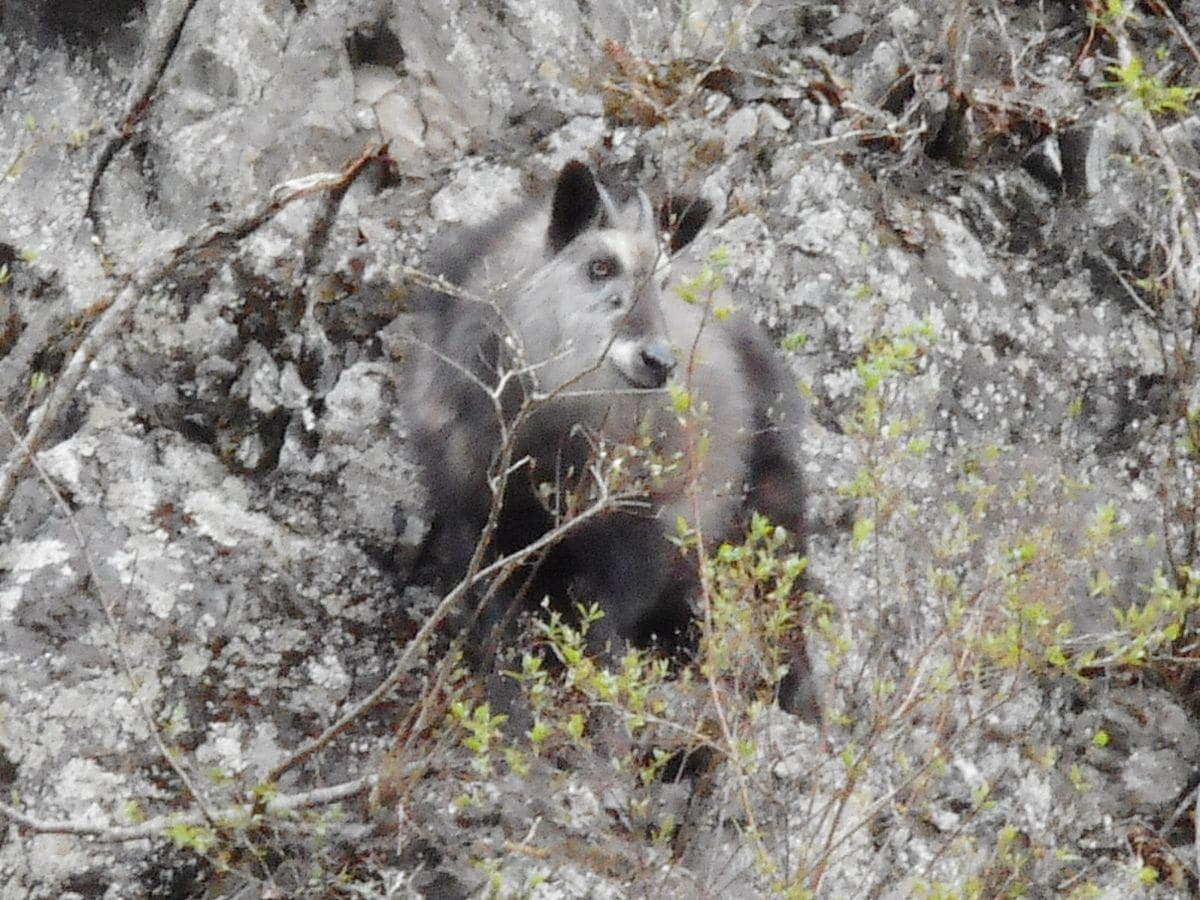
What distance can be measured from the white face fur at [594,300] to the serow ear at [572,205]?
0.03 metres

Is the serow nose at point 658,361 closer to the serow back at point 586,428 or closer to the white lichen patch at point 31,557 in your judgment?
the serow back at point 586,428

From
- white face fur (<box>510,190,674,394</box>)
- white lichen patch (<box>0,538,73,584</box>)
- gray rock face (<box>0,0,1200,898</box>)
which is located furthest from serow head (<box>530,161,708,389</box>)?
white lichen patch (<box>0,538,73,584</box>)

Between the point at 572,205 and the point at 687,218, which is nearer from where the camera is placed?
the point at 572,205

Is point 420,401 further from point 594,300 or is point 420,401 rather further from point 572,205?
point 572,205

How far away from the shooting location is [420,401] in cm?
457

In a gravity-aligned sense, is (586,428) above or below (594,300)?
below

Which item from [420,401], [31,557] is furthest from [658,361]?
[31,557]

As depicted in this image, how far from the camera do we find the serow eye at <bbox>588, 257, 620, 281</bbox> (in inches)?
172

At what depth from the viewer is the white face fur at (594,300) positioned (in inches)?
164

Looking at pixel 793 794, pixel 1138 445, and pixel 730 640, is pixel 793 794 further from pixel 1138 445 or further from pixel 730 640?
pixel 1138 445

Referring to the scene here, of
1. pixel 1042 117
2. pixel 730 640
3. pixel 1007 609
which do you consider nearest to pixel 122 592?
pixel 730 640

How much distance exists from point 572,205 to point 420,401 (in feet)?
2.58

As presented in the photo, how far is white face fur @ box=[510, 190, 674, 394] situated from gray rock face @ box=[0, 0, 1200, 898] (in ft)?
1.66

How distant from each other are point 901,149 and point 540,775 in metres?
3.06
